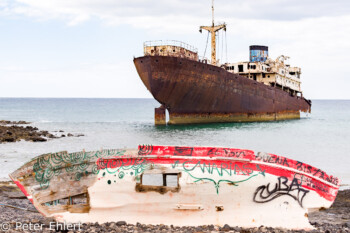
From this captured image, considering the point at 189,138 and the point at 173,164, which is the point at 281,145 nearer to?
the point at 189,138

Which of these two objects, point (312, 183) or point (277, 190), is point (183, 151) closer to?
point (277, 190)

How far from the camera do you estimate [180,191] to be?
287 inches

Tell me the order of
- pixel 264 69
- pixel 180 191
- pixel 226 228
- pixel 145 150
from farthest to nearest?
pixel 264 69
pixel 145 150
pixel 180 191
pixel 226 228

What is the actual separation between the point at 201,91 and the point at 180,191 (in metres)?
26.9

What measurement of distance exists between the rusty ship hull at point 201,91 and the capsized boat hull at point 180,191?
25024mm

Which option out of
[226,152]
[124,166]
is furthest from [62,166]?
[226,152]

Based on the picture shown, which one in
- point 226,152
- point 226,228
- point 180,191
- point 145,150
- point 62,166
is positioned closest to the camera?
point 226,228

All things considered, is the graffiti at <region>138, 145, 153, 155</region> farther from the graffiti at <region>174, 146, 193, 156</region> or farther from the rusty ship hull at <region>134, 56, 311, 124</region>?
the rusty ship hull at <region>134, 56, 311, 124</region>

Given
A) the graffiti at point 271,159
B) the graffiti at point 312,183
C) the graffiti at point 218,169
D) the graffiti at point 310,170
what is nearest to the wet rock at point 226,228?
the graffiti at point 218,169

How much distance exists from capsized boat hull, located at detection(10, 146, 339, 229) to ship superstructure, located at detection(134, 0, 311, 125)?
2504 cm

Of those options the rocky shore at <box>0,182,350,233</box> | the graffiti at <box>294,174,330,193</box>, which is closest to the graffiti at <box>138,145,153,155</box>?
the rocky shore at <box>0,182,350,233</box>

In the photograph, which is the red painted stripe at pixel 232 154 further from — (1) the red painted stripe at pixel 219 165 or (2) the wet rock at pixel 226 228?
(2) the wet rock at pixel 226 228

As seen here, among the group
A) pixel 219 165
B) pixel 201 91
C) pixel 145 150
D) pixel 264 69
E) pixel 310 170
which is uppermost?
pixel 264 69

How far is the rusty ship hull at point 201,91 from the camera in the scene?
3231 cm
